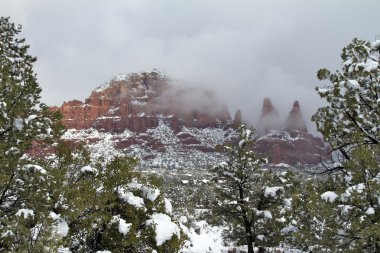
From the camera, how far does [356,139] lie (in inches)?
409

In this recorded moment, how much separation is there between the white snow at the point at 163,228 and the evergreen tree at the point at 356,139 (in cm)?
514

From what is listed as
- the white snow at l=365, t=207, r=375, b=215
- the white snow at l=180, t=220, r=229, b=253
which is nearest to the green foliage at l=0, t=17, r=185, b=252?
the white snow at l=365, t=207, r=375, b=215

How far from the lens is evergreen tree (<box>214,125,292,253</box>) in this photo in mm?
20969

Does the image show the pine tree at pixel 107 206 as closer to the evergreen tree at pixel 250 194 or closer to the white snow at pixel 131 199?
the white snow at pixel 131 199

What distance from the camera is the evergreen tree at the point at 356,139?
→ 31.4 feet

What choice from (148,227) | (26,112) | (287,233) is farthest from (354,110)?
(287,233)

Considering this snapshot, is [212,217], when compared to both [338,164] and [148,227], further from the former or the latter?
[338,164]

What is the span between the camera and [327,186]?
11914 millimetres

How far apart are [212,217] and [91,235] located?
10.5m

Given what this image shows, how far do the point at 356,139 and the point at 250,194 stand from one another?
12195 millimetres

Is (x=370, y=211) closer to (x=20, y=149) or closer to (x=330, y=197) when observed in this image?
(x=330, y=197)

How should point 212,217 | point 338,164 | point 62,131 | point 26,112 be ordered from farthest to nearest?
point 212,217
point 338,164
point 62,131
point 26,112

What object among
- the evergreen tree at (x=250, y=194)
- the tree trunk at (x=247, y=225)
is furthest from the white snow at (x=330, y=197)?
the tree trunk at (x=247, y=225)

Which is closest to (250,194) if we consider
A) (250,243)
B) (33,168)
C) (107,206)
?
(250,243)
